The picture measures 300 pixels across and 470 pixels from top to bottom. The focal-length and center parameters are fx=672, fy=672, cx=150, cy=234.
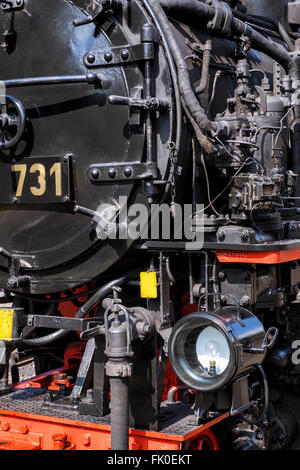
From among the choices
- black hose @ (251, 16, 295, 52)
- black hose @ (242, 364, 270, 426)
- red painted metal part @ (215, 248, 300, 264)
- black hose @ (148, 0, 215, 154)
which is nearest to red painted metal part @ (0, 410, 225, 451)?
black hose @ (242, 364, 270, 426)

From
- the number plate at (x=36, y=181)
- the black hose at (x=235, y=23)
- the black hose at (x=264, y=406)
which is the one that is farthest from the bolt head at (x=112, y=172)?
the black hose at (x=264, y=406)

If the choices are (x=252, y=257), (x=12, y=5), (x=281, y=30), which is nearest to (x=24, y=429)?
(x=252, y=257)

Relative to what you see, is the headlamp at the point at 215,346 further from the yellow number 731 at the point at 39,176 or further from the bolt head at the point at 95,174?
the yellow number 731 at the point at 39,176

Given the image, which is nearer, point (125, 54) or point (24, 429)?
point (125, 54)

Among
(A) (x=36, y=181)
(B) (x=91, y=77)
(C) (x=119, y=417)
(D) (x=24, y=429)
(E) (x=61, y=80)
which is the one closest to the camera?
(C) (x=119, y=417)

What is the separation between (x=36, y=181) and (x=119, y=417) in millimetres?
1316

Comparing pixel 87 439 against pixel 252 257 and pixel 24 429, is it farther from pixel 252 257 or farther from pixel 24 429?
pixel 252 257

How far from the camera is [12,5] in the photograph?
3.54m

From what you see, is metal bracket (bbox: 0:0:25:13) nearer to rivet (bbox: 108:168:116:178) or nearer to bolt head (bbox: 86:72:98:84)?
bolt head (bbox: 86:72:98:84)

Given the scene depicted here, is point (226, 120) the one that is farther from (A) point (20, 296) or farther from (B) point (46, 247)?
(A) point (20, 296)

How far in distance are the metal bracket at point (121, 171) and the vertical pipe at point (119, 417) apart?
A: 0.95 meters

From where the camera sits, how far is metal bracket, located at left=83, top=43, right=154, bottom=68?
3.15 metres

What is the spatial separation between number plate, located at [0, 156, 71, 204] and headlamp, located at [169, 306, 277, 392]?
3.16 ft
